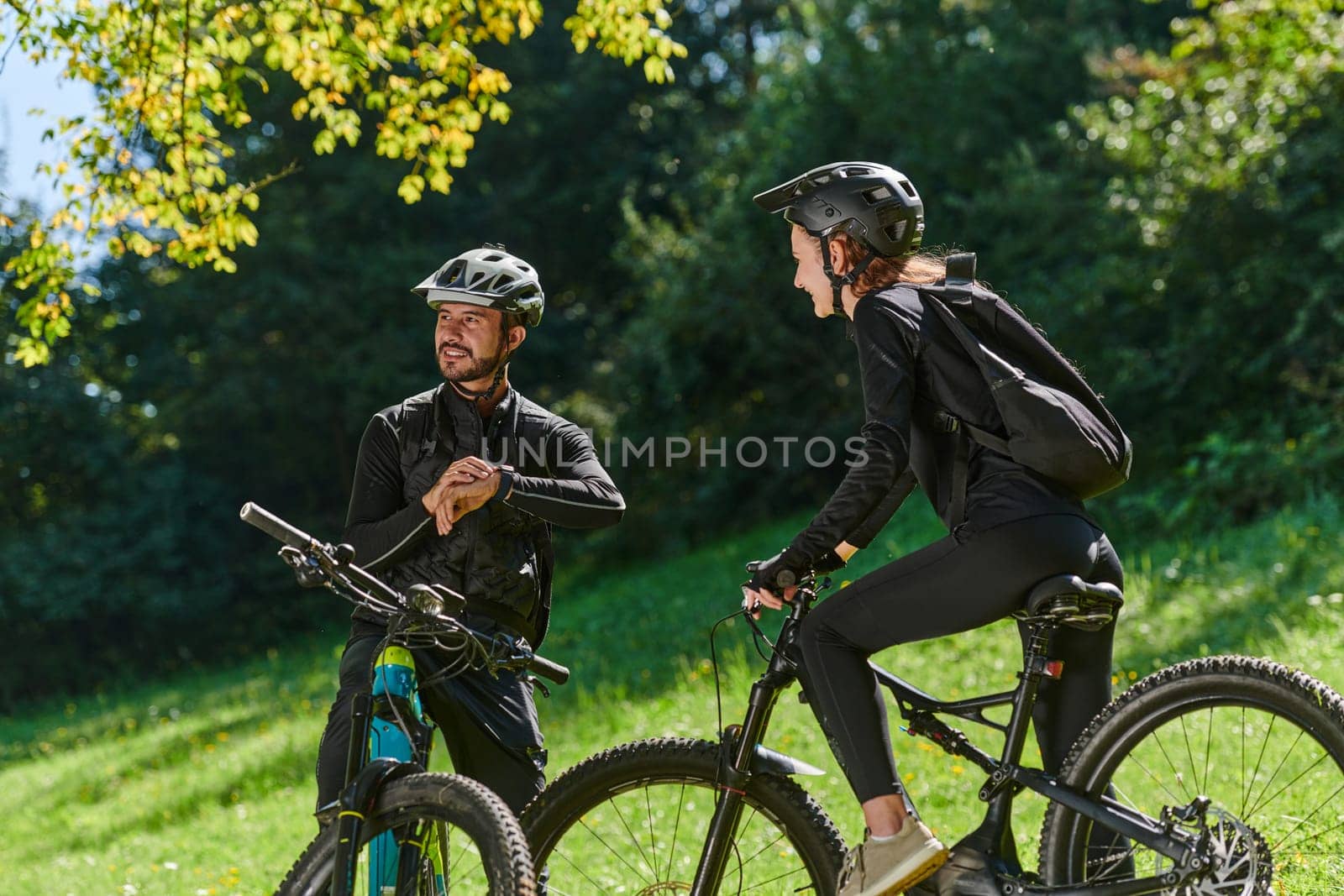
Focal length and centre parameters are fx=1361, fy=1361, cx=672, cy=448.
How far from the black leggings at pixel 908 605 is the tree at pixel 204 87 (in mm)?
4232

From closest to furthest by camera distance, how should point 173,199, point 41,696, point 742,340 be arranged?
point 173,199 → point 742,340 → point 41,696

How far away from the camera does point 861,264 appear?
356 cm

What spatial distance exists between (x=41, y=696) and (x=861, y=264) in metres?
24.6

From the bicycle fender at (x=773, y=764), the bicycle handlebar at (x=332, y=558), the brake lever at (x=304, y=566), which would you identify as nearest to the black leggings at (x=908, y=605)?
the bicycle fender at (x=773, y=764)

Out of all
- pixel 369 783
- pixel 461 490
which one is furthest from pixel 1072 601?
pixel 369 783

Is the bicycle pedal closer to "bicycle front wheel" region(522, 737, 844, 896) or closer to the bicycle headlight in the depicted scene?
"bicycle front wheel" region(522, 737, 844, 896)

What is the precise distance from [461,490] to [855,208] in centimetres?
125

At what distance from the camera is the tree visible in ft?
22.2

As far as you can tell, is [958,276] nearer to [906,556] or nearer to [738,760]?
[906,556]

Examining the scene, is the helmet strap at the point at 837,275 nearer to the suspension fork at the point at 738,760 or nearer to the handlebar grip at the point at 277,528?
the suspension fork at the point at 738,760

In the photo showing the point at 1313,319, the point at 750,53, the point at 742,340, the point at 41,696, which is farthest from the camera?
the point at 750,53

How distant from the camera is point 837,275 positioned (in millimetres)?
3592

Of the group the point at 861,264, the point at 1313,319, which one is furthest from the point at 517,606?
the point at 1313,319

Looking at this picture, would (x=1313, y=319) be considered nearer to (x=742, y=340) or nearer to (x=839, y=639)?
(x=742, y=340)
